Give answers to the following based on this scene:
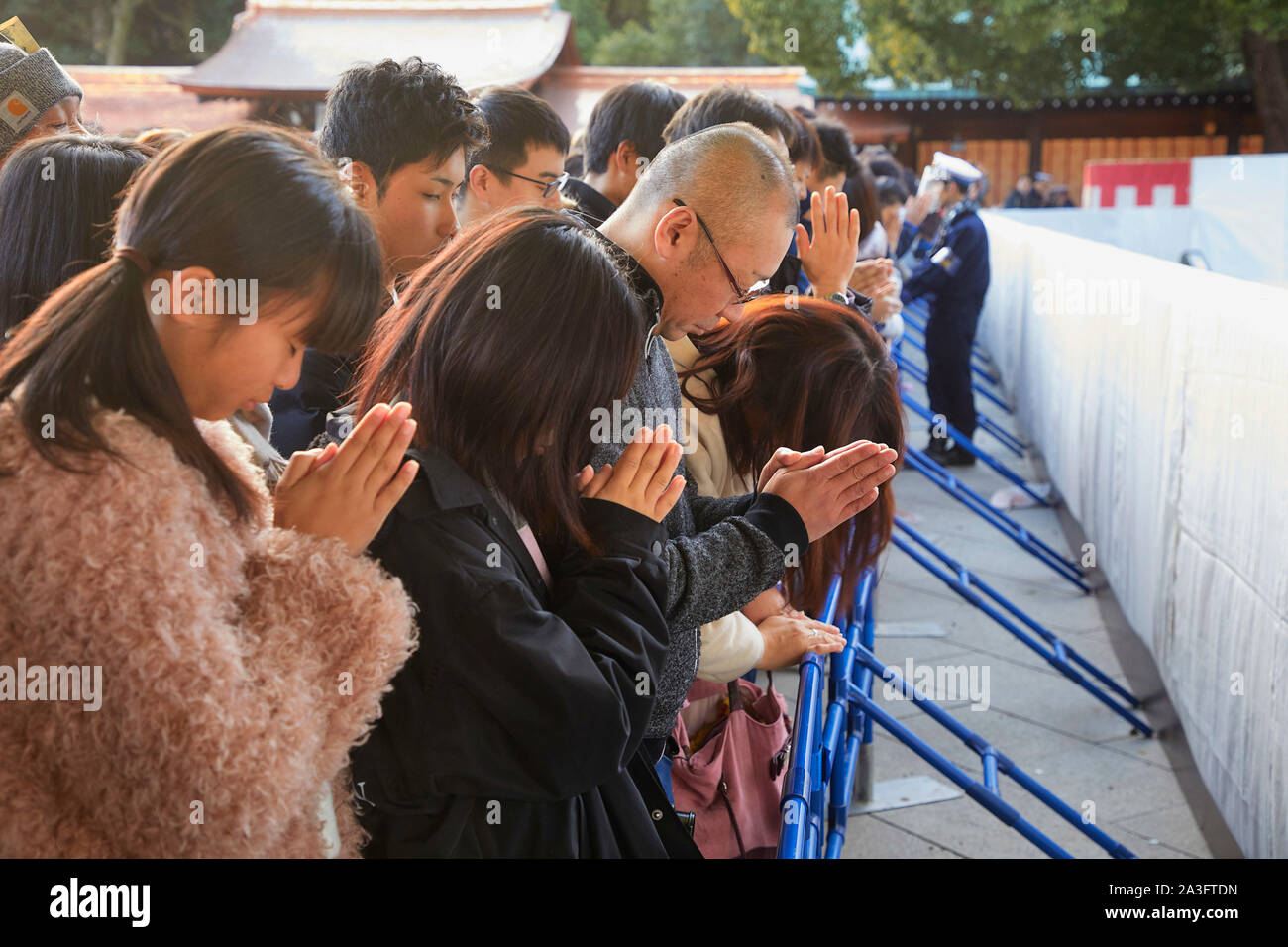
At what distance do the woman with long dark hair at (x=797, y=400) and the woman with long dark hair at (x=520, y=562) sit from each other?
712mm

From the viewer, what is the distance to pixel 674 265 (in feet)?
7.18

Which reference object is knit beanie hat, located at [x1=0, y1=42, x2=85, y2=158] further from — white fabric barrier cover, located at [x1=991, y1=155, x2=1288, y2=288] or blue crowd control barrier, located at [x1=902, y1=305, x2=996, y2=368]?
white fabric barrier cover, located at [x1=991, y1=155, x2=1288, y2=288]

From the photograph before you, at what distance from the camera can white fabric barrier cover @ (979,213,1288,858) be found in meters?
2.82

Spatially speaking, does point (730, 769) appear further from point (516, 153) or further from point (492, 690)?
point (516, 153)

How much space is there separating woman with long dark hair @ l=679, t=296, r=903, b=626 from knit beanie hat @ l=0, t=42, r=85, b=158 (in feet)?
5.13

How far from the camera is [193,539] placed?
1222 millimetres

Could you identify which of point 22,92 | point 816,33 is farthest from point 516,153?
point 816,33

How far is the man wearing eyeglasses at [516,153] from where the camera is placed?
3473 millimetres

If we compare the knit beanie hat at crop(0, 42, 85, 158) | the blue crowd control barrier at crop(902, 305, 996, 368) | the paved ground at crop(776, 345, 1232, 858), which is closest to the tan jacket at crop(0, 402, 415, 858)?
the knit beanie hat at crop(0, 42, 85, 158)

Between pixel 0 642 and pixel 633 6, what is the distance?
3633 cm

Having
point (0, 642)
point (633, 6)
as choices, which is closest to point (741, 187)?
point (0, 642)

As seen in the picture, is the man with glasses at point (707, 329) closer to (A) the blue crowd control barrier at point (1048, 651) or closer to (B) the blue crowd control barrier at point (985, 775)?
(B) the blue crowd control barrier at point (985, 775)

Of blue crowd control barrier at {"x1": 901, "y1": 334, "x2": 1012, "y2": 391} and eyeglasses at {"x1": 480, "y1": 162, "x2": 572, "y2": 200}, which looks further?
blue crowd control barrier at {"x1": 901, "y1": 334, "x2": 1012, "y2": 391}
